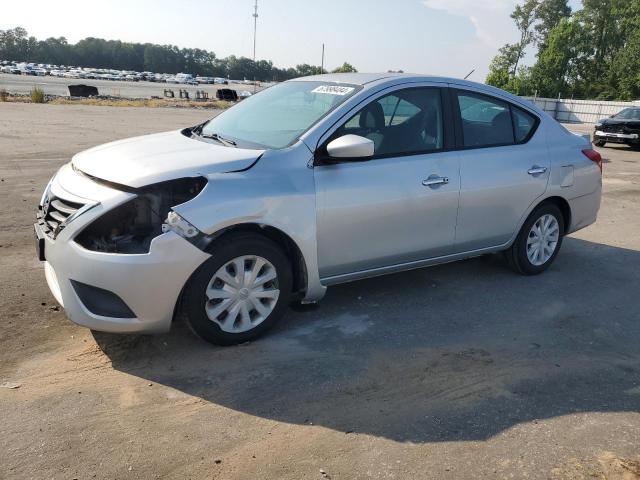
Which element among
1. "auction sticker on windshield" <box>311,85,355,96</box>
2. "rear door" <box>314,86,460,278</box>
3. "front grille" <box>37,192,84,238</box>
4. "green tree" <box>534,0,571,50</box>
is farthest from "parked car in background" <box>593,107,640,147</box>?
"green tree" <box>534,0,571,50</box>

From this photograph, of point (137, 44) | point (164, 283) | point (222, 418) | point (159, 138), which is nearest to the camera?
point (222, 418)

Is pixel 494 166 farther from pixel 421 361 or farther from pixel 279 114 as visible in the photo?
pixel 421 361

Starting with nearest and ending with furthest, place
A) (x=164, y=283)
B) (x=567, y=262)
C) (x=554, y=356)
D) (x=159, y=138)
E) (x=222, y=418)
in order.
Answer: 1. (x=222, y=418)
2. (x=164, y=283)
3. (x=554, y=356)
4. (x=159, y=138)
5. (x=567, y=262)

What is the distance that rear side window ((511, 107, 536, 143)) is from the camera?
5469 mm

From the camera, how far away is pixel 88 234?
3656 mm

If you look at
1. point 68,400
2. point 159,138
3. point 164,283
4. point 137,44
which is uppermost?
point 137,44

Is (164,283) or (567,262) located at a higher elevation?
(164,283)

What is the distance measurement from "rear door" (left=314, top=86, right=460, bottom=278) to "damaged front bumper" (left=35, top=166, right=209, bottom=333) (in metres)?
1.04

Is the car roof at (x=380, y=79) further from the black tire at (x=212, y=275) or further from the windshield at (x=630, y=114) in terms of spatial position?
the windshield at (x=630, y=114)

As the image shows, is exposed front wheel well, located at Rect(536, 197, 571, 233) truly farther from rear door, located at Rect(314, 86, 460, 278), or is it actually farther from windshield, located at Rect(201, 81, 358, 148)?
windshield, located at Rect(201, 81, 358, 148)

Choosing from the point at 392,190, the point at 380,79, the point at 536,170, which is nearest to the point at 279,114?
the point at 380,79

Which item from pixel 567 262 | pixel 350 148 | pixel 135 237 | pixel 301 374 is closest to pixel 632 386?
pixel 301 374

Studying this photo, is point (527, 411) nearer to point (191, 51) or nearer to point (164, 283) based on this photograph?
point (164, 283)

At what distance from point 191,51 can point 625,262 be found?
19723cm
